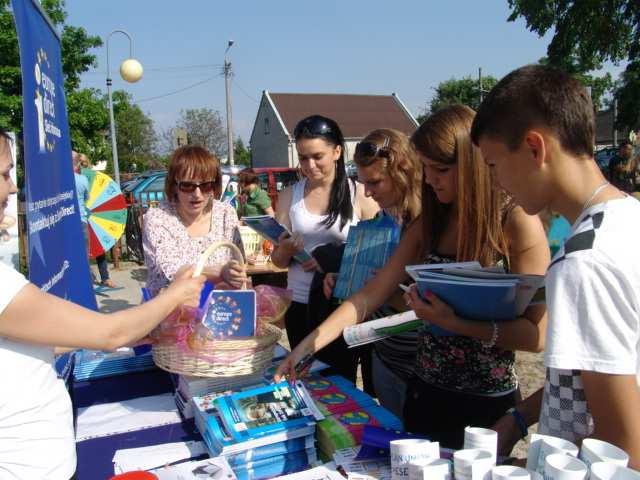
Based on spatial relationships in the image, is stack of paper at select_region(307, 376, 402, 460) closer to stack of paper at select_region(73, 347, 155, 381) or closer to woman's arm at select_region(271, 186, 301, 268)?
stack of paper at select_region(73, 347, 155, 381)

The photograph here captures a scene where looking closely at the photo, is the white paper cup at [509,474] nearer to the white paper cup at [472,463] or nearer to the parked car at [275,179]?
the white paper cup at [472,463]

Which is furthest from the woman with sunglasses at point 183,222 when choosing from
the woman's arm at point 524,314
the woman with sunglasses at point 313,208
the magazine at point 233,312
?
the woman's arm at point 524,314

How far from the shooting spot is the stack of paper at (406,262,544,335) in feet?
4.03

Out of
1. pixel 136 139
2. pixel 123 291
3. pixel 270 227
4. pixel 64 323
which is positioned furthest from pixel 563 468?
pixel 136 139

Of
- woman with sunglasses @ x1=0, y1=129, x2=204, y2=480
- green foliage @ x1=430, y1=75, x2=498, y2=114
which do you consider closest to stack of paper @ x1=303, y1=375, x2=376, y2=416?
woman with sunglasses @ x1=0, y1=129, x2=204, y2=480

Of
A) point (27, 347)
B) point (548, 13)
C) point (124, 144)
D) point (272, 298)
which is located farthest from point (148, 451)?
point (124, 144)

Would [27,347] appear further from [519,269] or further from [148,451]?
[519,269]

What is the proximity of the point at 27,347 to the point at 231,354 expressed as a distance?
56 cm

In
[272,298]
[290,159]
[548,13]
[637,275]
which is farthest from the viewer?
[290,159]

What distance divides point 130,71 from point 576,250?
35.4 feet

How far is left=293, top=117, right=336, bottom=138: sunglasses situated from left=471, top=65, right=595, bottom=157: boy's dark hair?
172cm

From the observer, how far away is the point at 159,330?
1625mm

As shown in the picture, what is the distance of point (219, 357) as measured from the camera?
1.53 m

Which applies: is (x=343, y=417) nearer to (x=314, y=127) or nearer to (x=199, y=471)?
(x=199, y=471)
